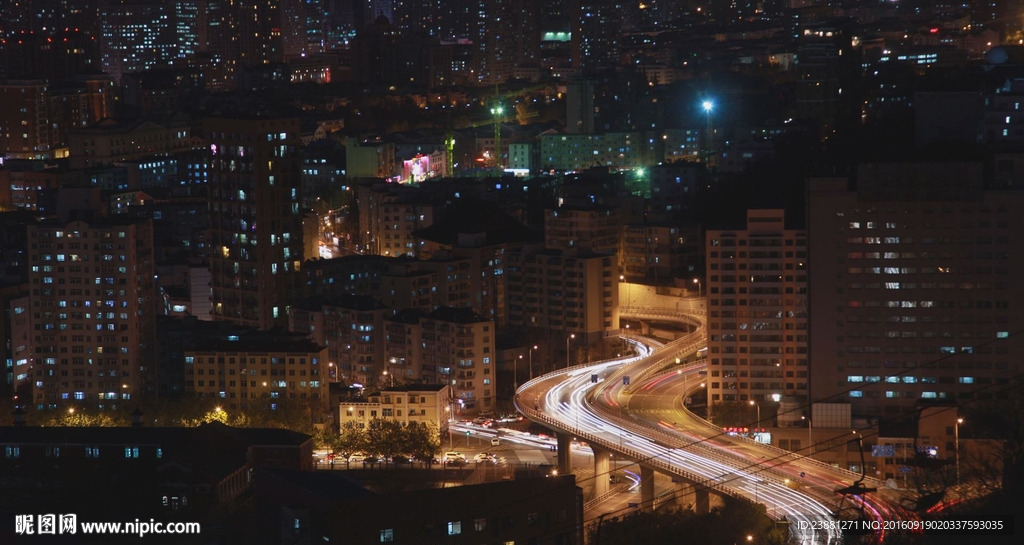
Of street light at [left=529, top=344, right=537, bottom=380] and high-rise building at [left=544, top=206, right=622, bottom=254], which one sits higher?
high-rise building at [left=544, top=206, right=622, bottom=254]

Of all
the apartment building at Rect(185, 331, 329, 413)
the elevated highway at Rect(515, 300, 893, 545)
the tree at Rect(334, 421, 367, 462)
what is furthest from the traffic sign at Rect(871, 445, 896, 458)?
the apartment building at Rect(185, 331, 329, 413)

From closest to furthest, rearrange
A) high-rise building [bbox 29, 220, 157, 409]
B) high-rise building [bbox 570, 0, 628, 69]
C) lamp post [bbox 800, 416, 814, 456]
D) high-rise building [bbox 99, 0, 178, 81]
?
lamp post [bbox 800, 416, 814, 456]
high-rise building [bbox 29, 220, 157, 409]
high-rise building [bbox 570, 0, 628, 69]
high-rise building [bbox 99, 0, 178, 81]

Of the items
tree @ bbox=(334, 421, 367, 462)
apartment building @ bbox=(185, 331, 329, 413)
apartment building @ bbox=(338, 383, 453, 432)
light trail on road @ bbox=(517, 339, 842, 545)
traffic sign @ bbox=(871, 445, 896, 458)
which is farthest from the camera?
apartment building @ bbox=(185, 331, 329, 413)

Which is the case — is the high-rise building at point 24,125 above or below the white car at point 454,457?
above

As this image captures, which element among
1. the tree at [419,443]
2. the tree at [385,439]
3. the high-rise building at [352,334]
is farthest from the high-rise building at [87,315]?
the tree at [419,443]

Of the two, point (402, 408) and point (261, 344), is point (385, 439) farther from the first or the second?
point (261, 344)

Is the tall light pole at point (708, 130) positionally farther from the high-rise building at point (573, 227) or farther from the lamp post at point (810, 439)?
the lamp post at point (810, 439)

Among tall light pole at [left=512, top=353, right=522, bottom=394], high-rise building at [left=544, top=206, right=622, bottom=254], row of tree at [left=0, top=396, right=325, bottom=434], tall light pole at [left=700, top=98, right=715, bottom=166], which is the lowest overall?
row of tree at [left=0, top=396, right=325, bottom=434]

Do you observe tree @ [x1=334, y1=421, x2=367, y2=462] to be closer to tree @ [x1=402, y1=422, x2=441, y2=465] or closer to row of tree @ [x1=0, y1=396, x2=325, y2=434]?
tree @ [x1=402, y1=422, x2=441, y2=465]
